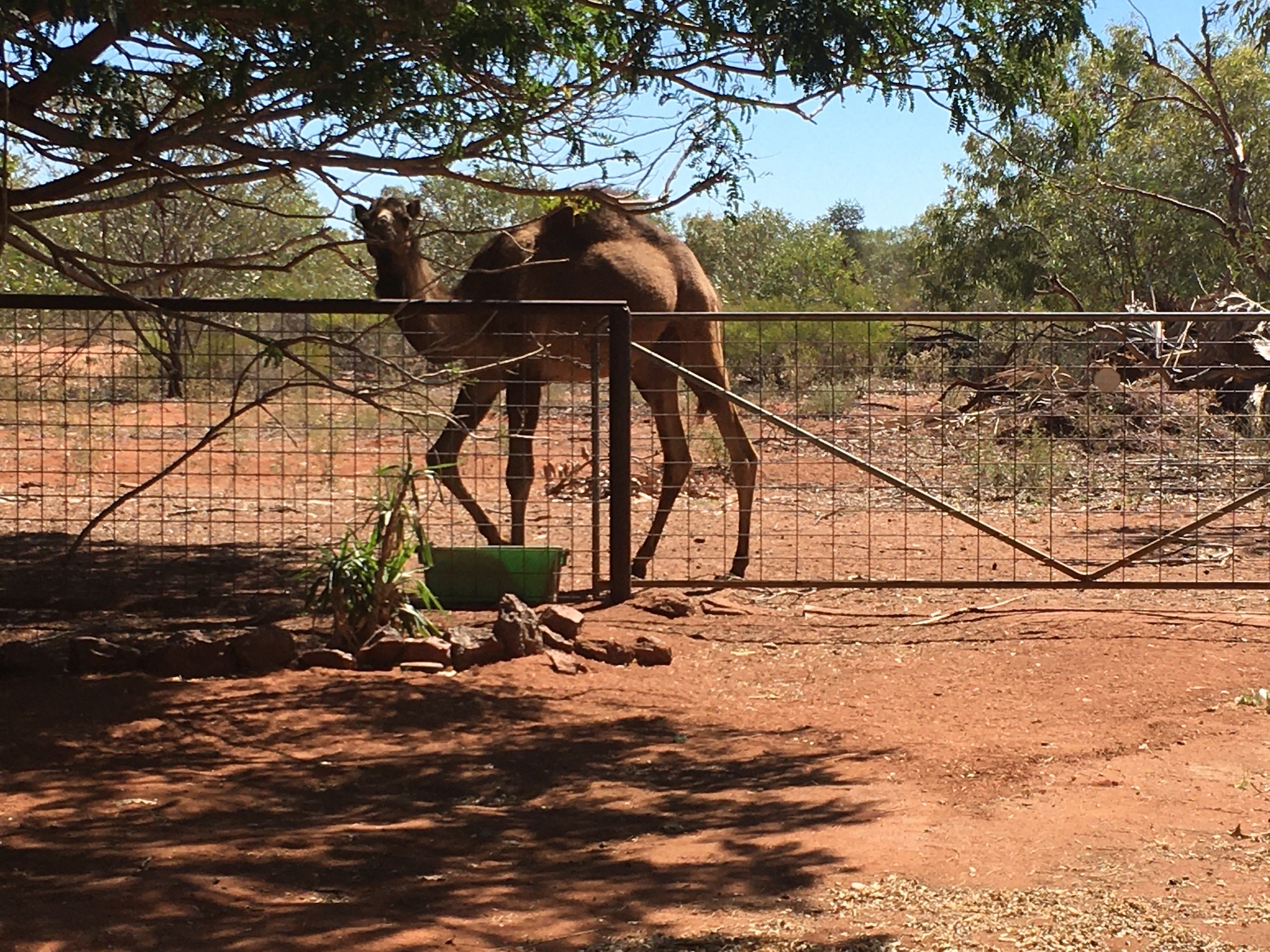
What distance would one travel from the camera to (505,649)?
7344 millimetres

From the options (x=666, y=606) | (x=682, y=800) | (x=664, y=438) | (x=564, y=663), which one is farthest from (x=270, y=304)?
(x=682, y=800)

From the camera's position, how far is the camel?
30.8 ft

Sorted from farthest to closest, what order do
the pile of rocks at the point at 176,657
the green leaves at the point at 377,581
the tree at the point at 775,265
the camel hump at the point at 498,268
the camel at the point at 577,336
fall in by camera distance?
the tree at the point at 775,265 → the camel hump at the point at 498,268 → the camel at the point at 577,336 → the green leaves at the point at 377,581 → the pile of rocks at the point at 176,657

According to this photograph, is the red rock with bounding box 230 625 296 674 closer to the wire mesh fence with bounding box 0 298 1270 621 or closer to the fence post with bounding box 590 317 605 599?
the wire mesh fence with bounding box 0 298 1270 621

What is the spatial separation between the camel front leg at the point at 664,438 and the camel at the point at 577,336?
0.04ft

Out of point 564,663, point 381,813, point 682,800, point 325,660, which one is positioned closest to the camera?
point 381,813

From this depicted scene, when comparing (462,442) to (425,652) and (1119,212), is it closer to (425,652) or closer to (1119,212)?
(425,652)

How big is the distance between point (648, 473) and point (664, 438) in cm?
374

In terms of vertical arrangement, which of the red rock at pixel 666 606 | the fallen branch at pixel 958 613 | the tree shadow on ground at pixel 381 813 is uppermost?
the red rock at pixel 666 606

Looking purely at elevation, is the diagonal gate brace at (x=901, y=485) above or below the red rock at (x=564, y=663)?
above

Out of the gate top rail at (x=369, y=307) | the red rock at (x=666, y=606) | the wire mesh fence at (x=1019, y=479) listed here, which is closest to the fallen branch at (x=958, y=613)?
the wire mesh fence at (x=1019, y=479)

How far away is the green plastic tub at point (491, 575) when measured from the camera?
8586 mm

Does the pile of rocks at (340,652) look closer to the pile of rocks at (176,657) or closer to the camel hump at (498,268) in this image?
the pile of rocks at (176,657)

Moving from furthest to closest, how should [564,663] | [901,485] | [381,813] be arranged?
[901,485] → [564,663] → [381,813]
